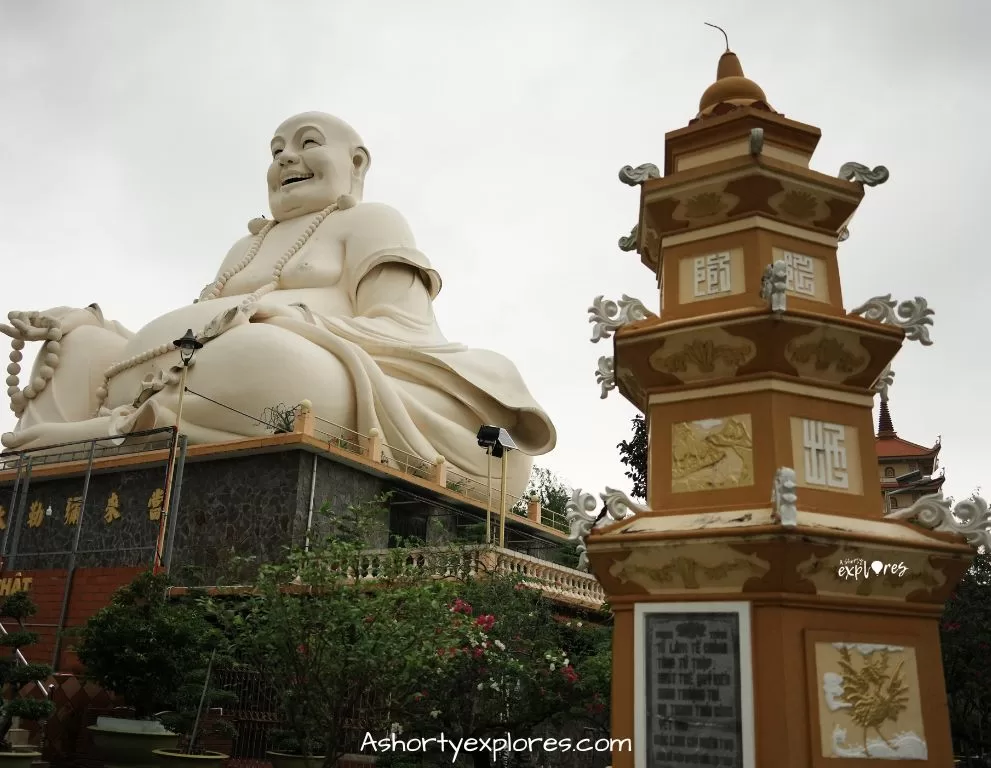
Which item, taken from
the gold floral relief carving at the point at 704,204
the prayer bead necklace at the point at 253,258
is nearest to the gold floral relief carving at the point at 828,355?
the gold floral relief carving at the point at 704,204

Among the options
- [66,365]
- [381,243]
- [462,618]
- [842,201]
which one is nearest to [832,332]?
[842,201]

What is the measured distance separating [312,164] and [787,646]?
16.8 meters

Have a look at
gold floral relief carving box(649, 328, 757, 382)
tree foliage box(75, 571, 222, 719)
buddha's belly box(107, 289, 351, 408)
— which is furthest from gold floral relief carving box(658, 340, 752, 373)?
buddha's belly box(107, 289, 351, 408)

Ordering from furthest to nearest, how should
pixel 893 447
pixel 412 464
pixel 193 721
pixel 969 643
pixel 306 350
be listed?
pixel 893 447 < pixel 412 464 < pixel 306 350 < pixel 969 643 < pixel 193 721

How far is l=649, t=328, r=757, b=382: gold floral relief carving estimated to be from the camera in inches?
222

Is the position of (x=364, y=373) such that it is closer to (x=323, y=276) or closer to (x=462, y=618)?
(x=323, y=276)

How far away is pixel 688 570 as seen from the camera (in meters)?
5.32

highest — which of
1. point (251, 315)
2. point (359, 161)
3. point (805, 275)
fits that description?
point (359, 161)

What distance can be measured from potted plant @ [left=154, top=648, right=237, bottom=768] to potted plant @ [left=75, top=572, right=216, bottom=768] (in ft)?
0.32

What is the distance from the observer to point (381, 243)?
729 inches

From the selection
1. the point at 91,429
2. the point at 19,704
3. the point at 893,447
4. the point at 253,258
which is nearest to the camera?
the point at 19,704

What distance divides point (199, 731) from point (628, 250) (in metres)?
6.42

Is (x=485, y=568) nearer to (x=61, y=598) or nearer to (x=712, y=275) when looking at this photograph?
(x=712, y=275)

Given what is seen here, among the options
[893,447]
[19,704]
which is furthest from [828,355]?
[893,447]
